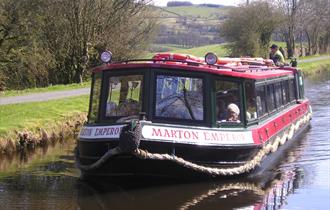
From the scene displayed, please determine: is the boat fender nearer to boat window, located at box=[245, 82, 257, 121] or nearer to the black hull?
the black hull

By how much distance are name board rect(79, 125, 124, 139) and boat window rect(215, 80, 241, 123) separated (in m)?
1.99

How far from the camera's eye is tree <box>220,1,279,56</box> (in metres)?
44.1

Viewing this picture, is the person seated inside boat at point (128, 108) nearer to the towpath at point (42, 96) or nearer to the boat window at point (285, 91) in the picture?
the boat window at point (285, 91)

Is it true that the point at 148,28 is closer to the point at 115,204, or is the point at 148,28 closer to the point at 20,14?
the point at 20,14

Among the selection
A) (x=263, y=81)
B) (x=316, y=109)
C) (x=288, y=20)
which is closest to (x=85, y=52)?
(x=316, y=109)

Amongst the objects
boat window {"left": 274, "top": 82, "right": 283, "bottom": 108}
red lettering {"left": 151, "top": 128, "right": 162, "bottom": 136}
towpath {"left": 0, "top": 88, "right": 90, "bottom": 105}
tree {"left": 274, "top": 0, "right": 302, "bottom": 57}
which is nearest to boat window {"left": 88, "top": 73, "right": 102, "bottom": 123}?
red lettering {"left": 151, "top": 128, "right": 162, "bottom": 136}

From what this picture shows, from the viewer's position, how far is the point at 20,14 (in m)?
24.8

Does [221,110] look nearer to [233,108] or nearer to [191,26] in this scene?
[233,108]

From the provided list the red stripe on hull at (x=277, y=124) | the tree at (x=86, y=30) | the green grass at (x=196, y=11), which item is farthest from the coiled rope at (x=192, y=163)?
the green grass at (x=196, y=11)

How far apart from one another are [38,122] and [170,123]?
590 cm

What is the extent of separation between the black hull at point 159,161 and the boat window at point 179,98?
0.69 metres

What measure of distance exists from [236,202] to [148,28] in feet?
77.6

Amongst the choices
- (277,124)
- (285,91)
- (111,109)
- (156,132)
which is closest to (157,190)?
(156,132)

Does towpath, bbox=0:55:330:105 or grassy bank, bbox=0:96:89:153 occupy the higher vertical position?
towpath, bbox=0:55:330:105
